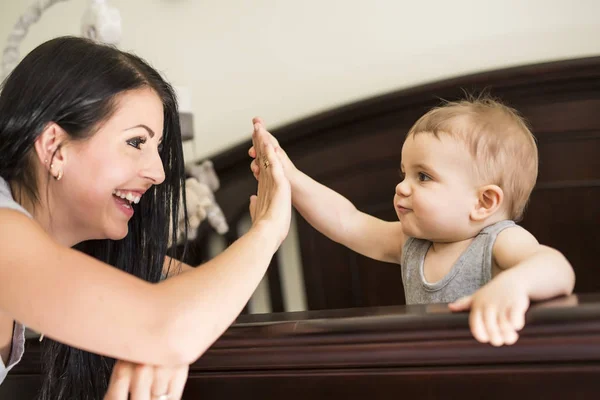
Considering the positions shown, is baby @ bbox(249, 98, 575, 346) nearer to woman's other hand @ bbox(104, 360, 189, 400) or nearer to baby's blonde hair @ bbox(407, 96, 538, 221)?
baby's blonde hair @ bbox(407, 96, 538, 221)

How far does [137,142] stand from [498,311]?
0.61 m

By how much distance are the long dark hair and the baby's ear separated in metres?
0.54

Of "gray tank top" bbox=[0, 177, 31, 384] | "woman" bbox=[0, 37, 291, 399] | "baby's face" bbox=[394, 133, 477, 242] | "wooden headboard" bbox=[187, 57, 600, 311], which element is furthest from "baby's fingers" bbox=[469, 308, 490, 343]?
"wooden headboard" bbox=[187, 57, 600, 311]

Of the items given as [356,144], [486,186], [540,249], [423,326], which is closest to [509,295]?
[423,326]

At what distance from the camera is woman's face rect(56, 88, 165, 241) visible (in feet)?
3.09

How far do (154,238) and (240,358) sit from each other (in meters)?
0.50

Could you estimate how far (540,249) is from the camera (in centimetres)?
85

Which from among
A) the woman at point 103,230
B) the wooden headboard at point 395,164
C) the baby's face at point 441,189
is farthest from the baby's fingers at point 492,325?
the wooden headboard at point 395,164

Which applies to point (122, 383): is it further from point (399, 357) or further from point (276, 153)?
point (276, 153)

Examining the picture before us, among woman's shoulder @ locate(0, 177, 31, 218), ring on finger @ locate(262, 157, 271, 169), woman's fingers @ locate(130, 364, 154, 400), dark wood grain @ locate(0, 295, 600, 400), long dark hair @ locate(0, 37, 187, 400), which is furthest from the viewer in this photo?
ring on finger @ locate(262, 157, 271, 169)

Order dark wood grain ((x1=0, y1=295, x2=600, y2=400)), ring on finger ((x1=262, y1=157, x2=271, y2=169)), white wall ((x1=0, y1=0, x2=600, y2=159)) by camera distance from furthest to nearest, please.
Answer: white wall ((x1=0, y1=0, x2=600, y2=159))
ring on finger ((x1=262, y1=157, x2=271, y2=169))
dark wood grain ((x1=0, y1=295, x2=600, y2=400))

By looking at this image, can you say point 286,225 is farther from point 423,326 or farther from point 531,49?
point 531,49

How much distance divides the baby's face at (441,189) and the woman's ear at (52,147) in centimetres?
54

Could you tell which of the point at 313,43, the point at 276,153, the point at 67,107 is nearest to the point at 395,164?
the point at 313,43
